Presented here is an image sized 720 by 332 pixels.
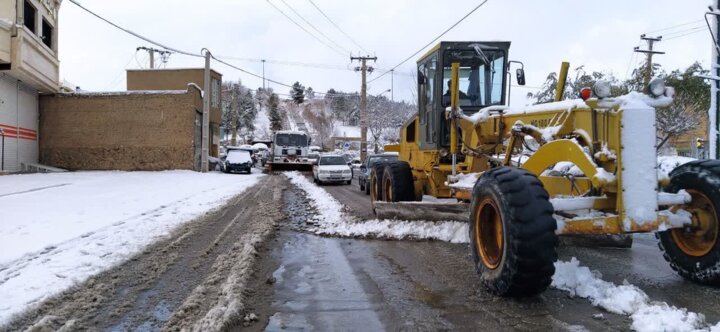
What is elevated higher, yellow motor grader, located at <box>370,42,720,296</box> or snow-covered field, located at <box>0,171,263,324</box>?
yellow motor grader, located at <box>370,42,720,296</box>

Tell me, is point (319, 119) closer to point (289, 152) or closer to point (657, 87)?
point (289, 152)

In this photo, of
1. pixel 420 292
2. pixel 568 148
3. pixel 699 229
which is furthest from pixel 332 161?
pixel 699 229

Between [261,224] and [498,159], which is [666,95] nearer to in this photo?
[498,159]

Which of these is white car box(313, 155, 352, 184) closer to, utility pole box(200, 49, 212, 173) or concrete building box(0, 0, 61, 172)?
utility pole box(200, 49, 212, 173)

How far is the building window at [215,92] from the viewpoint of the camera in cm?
3794

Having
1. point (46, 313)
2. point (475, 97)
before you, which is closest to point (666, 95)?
point (475, 97)

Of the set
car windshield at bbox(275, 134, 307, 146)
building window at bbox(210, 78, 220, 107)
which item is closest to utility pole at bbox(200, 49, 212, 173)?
car windshield at bbox(275, 134, 307, 146)

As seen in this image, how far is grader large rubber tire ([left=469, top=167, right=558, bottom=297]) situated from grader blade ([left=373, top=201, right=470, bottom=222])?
2.66m

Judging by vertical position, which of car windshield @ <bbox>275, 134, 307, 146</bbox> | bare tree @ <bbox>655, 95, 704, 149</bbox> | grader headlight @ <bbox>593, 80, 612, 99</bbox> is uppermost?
bare tree @ <bbox>655, 95, 704, 149</bbox>

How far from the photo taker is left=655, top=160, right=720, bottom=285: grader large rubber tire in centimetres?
451

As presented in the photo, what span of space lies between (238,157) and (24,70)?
12.8 metres

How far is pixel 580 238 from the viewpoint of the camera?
6887mm

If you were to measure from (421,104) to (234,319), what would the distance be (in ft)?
21.8

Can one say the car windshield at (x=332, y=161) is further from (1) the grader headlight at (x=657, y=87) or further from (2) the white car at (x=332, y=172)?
(1) the grader headlight at (x=657, y=87)
